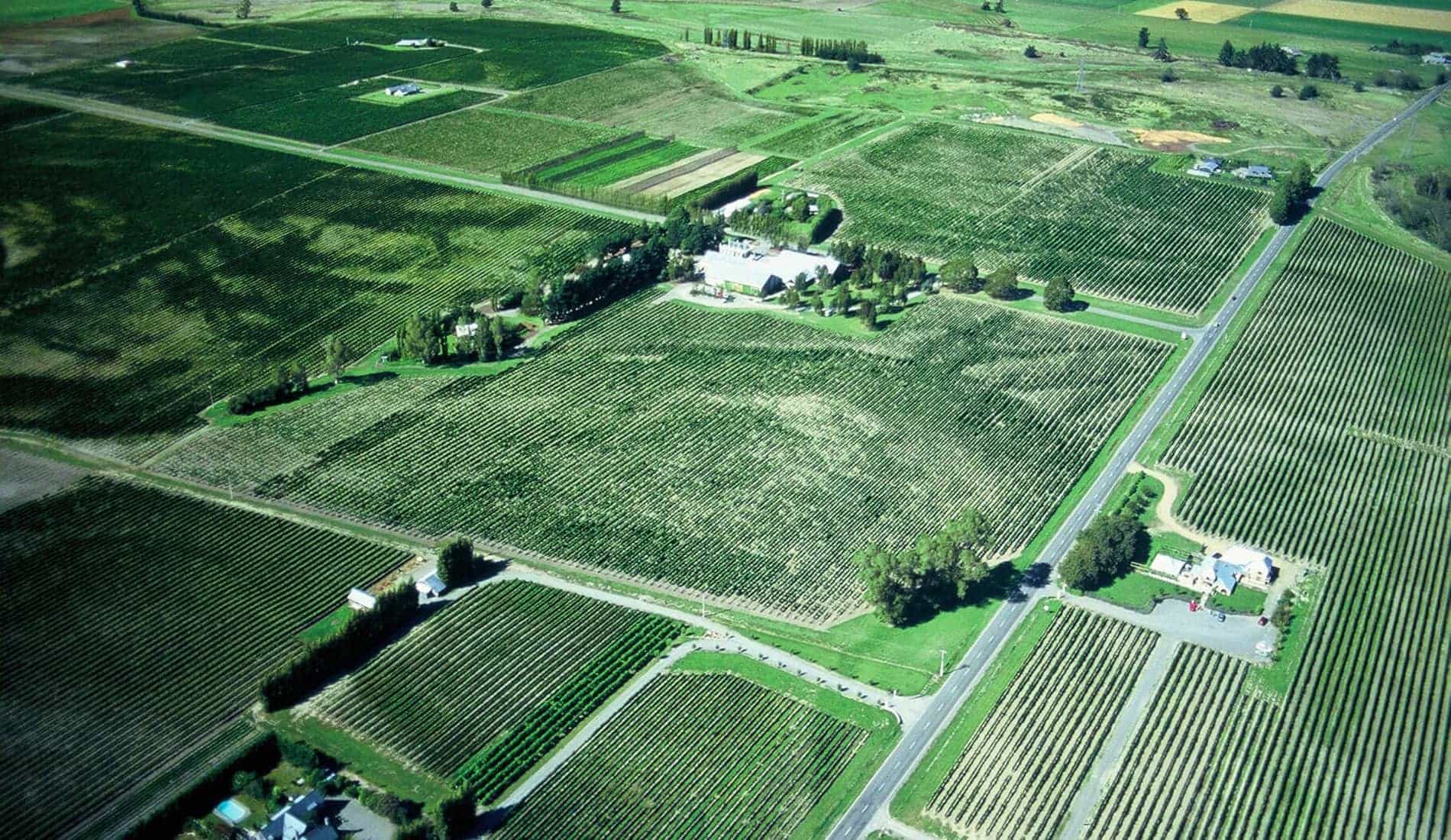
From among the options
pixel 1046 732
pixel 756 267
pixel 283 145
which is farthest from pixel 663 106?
pixel 1046 732

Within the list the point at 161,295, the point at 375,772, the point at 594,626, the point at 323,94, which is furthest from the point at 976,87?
the point at 375,772

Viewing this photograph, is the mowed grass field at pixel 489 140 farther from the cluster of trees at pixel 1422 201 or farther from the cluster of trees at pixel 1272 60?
the cluster of trees at pixel 1272 60

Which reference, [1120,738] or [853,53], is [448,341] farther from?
[853,53]

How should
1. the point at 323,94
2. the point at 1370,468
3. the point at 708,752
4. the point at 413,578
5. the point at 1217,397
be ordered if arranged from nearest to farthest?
the point at 708,752, the point at 413,578, the point at 1370,468, the point at 1217,397, the point at 323,94

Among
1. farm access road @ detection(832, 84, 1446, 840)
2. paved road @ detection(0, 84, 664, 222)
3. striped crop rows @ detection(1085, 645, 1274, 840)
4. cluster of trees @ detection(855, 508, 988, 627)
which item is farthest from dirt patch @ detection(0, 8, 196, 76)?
striped crop rows @ detection(1085, 645, 1274, 840)

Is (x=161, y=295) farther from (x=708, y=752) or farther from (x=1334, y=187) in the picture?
(x=1334, y=187)

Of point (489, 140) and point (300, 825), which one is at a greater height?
point (489, 140)
